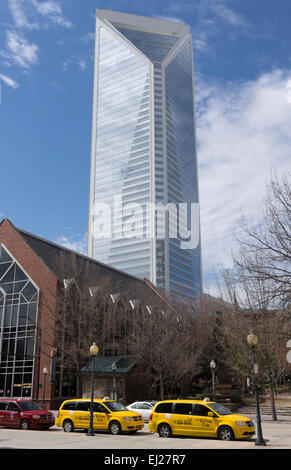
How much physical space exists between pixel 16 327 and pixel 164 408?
24.8m

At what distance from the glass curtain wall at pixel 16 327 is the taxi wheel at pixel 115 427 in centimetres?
1866

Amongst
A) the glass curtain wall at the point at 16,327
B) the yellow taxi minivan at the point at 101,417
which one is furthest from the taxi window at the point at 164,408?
the glass curtain wall at the point at 16,327

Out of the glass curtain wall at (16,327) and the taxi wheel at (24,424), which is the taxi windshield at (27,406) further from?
the glass curtain wall at (16,327)

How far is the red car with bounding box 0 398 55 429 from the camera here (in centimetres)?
2253

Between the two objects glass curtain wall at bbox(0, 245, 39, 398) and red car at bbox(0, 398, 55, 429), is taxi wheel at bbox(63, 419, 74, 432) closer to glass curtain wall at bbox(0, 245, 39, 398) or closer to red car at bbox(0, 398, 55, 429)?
red car at bbox(0, 398, 55, 429)

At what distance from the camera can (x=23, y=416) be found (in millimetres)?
22781

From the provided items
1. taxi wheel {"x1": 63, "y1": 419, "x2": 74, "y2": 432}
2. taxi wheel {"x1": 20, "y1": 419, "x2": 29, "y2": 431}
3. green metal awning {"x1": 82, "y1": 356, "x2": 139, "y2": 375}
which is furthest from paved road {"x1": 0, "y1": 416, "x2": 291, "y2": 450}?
green metal awning {"x1": 82, "y1": 356, "x2": 139, "y2": 375}

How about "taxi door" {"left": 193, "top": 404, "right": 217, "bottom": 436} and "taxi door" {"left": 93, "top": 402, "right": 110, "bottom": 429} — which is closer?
"taxi door" {"left": 193, "top": 404, "right": 217, "bottom": 436}

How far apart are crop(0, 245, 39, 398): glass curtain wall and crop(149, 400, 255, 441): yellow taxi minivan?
21062mm

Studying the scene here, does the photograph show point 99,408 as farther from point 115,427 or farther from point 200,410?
point 200,410

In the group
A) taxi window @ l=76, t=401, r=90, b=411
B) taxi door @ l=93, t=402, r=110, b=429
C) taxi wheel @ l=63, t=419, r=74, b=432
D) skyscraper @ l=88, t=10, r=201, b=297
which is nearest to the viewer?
taxi door @ l=93, t=402, r=110, b=429

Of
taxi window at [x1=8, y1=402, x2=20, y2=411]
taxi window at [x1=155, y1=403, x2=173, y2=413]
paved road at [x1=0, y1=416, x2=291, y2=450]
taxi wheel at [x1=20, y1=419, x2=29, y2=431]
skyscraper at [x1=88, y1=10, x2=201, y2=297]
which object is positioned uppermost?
skyscraper at [x1=88, y1=10, x2=201, y2=297]

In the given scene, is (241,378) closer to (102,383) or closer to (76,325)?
(102,383)
